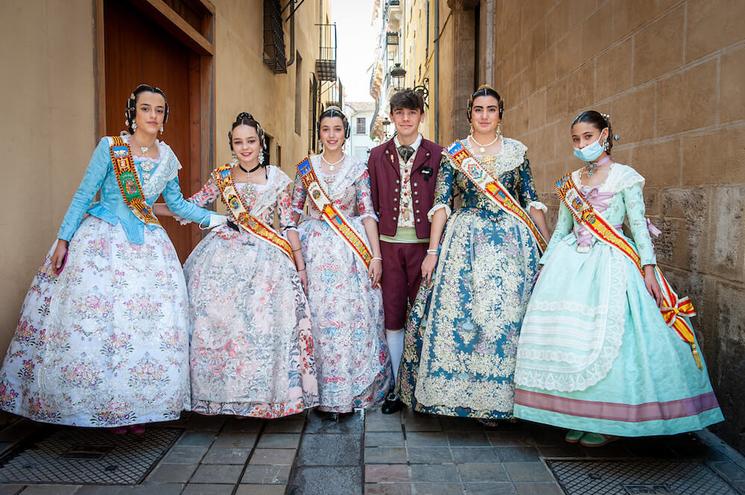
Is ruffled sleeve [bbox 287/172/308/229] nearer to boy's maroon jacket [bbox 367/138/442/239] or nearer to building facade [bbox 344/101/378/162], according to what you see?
boy's maroon jacket [bbox 367/138/442/239]

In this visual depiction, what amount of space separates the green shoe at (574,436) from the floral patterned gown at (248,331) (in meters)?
1.31

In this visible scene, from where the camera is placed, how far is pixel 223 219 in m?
3.32

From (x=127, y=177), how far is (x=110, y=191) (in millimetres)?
108

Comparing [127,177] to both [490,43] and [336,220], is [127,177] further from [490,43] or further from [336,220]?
[490,43]

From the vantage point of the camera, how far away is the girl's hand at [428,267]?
3.28m

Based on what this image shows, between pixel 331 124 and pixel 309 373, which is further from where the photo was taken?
pixel 331 124

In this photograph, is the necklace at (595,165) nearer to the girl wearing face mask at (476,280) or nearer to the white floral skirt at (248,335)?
the girl wearing face mask at (476,280)

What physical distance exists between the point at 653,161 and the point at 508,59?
13.4ft

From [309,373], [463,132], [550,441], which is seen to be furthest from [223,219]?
[463,132]

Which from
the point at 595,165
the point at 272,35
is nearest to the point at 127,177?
the point at 595,165

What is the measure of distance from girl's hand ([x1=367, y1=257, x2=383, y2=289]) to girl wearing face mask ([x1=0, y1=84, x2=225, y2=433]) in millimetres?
1044

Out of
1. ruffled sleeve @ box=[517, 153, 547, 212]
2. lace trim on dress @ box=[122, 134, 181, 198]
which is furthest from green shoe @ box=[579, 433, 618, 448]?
lace trim on dress @ box=[122, 134, 181, 198]

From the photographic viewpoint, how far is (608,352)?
2699mm

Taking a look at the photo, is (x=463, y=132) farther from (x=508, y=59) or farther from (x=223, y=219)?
(x=223, y=219)
